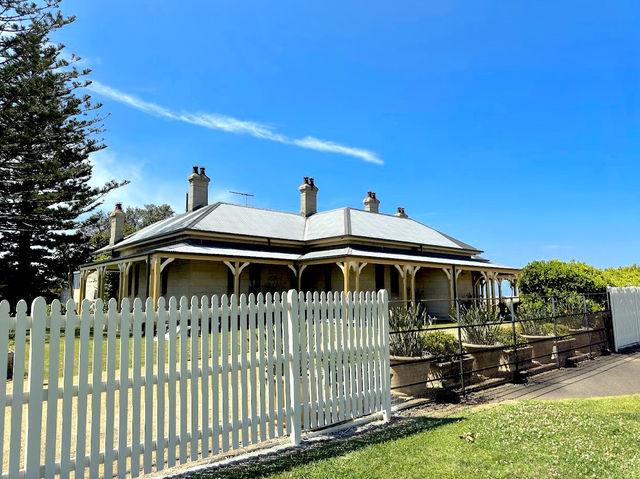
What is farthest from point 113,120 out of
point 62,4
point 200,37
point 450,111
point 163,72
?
point 450,111

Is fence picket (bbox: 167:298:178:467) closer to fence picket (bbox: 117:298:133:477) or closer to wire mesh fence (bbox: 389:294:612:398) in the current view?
fence picket (bbox: 117:298:133:477)

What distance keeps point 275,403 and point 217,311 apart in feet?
4.29

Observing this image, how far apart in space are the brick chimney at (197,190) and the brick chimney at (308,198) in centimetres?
632

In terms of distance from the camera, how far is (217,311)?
4.00 meters

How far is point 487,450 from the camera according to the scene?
159 inches

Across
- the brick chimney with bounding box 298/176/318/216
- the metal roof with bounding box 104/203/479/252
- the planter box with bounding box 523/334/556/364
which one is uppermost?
the brick chimney with bounding box 298/176/318/216

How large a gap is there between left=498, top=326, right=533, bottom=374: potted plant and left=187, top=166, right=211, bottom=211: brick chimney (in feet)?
68.7

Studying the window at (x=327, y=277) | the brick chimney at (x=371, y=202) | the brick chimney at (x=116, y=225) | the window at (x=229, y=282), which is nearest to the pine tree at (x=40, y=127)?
the brick chimney at (x=116, y=225)

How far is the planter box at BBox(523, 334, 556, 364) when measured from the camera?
898 centimetres

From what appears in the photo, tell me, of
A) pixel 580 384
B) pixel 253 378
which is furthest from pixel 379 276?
pixel 253 378

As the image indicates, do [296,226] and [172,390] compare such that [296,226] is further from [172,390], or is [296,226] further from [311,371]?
[172,390]

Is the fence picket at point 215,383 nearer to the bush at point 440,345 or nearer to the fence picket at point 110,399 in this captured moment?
the fence picket at point 110,399

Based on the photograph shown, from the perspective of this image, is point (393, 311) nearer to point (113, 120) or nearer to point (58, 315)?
point (58, 315)

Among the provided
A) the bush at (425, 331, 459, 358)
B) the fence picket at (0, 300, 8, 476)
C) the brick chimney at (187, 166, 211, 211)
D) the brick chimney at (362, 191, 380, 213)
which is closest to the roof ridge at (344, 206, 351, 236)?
the brick chimney at (362, 191, 380, 213)
